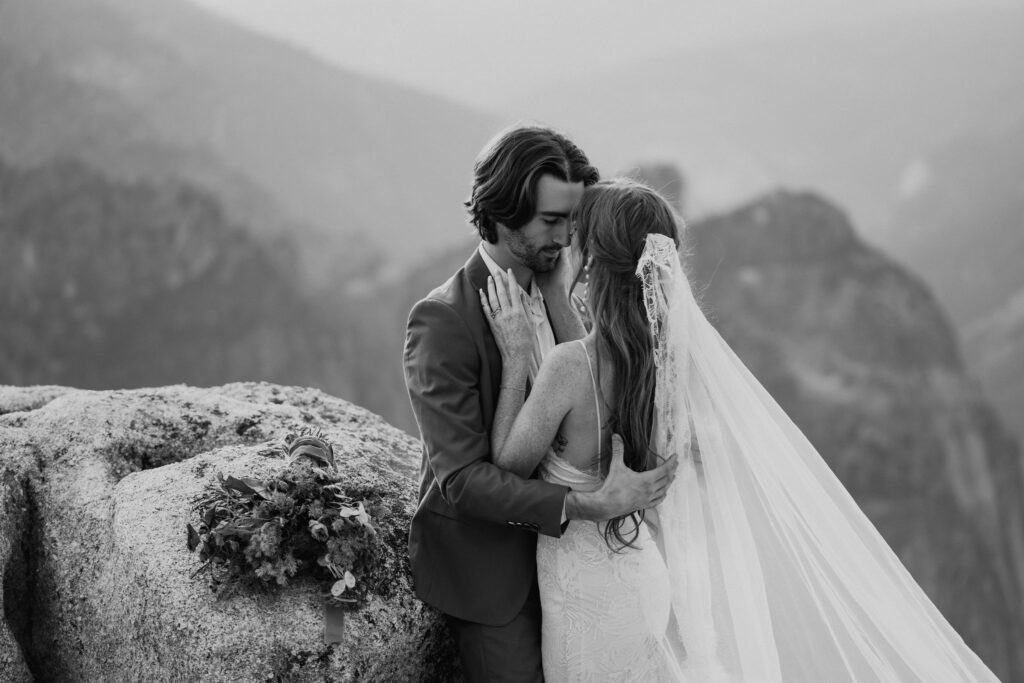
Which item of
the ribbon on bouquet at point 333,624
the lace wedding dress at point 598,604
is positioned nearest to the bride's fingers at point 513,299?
the lace wedding dress at point 598,604

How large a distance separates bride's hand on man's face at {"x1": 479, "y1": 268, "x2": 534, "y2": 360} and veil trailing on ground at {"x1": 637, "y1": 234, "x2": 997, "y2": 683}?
2.01 ft

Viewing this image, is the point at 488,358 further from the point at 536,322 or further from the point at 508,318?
the point at 536,322

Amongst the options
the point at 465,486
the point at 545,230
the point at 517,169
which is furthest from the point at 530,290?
the point at 465,486

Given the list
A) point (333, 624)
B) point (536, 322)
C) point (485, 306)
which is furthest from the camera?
point (536, 322)

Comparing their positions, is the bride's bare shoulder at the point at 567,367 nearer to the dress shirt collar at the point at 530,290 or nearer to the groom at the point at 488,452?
the groom at the point at 488,452

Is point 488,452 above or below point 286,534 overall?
above

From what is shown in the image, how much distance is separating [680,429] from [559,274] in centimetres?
105

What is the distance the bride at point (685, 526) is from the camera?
3.99 metres

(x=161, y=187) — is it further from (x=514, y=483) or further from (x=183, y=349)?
(x=514, y=483)

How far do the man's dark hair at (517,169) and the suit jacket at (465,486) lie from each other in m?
0.31

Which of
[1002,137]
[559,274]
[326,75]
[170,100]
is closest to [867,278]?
[559,274]

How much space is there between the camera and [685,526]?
424cm

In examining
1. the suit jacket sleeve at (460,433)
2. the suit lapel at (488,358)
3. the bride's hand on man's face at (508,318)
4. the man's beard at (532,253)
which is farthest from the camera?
the man's beard at (532,253)

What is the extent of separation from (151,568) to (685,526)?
95.5 inches
